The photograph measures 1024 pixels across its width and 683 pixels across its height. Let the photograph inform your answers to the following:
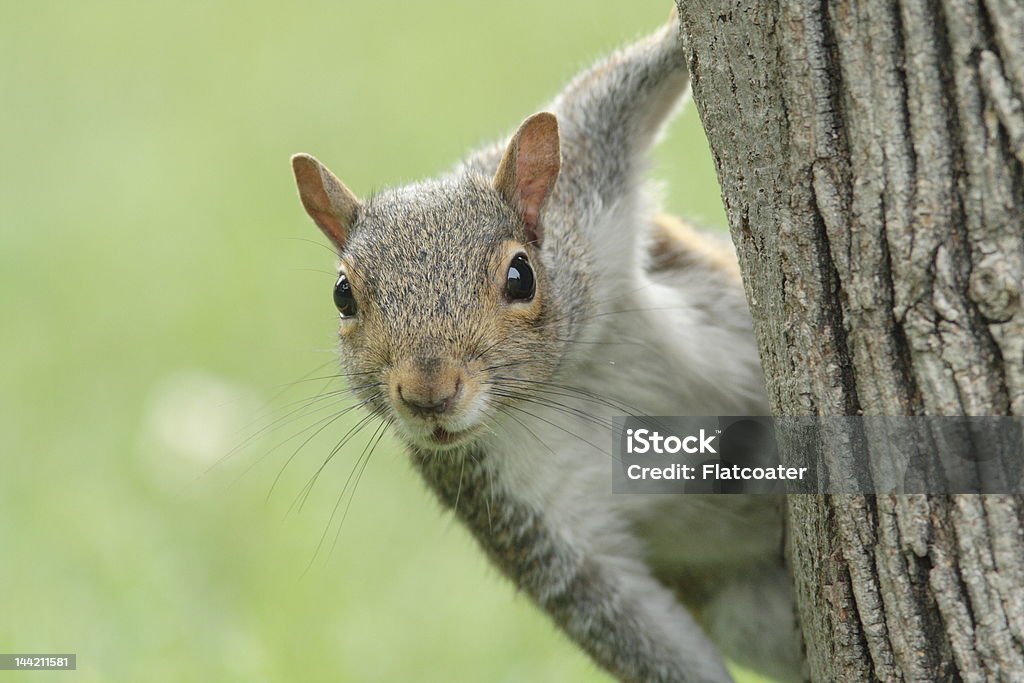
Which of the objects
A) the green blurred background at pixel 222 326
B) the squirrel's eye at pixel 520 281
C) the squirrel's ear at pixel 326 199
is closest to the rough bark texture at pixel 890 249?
the squirrel's eye at pixel 520 281

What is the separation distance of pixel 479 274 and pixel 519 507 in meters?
0.71

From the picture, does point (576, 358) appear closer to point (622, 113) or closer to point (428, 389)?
point (428, 389)

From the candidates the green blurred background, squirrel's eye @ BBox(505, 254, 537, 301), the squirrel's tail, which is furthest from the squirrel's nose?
the squirrel's tail

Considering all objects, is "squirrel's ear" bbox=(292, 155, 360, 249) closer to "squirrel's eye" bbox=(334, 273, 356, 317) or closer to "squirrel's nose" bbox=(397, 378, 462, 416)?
"squirrel's eye" bbox=(334, 273, 356, 317)

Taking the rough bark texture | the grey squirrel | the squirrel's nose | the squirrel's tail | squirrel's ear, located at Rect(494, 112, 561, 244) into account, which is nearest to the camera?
the rough bark texture

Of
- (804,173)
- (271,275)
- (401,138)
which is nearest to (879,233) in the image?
(804,173)

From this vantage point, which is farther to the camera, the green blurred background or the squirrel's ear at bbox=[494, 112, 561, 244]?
the green blurred background

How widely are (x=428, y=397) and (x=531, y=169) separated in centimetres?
72

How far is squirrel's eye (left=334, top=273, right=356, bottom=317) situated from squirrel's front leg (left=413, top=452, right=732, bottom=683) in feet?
1.67

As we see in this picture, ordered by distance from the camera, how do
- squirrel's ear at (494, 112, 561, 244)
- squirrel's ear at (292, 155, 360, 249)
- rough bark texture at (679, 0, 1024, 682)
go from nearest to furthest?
rough bark texture at (679, 0, 1024, 682) < squirrel's ear at (494, 112, 561, 244) < squirrel's ear at (292, 155, 360, 249)

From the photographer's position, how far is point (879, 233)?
7.03 ft

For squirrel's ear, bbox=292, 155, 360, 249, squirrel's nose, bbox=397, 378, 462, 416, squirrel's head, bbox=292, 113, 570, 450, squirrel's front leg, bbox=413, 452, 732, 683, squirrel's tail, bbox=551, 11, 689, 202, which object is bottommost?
squirrel's front leg, bbox=413, 452, 732, 683

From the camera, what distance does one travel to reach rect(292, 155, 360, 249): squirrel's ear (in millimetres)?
3176

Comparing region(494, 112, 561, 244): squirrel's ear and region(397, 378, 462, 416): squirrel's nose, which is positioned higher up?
region(494, 112, 561, 244): squirrel's ear
